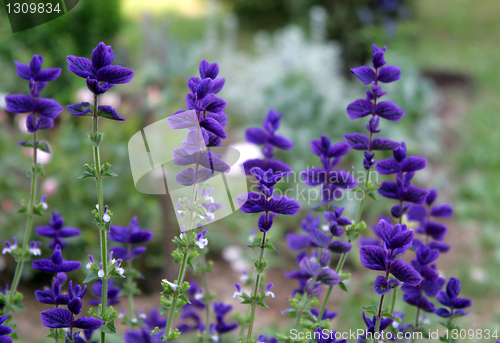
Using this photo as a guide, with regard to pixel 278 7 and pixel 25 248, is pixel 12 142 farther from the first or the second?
pixel 278 7

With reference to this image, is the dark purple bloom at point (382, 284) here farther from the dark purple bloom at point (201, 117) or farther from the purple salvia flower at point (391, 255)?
the dark purple bloom at point (201, 117)

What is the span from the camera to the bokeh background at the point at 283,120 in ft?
8.89

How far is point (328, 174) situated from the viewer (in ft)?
3.33

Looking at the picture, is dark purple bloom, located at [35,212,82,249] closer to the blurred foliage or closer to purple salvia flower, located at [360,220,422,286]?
purple salvia flower, located at [360,220,422,286]

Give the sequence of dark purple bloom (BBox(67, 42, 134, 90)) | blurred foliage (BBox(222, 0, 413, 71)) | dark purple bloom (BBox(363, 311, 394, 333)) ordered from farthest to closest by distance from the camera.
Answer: blurred foliage (BBox(222, 0, 413, 71)), dark purple bloom (BBox(363, 311, 394, 333)), dark purple bloom (BBox(67, 42, 134, 90))

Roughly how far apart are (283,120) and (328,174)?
3371 mm

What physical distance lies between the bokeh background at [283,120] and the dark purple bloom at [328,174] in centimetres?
31

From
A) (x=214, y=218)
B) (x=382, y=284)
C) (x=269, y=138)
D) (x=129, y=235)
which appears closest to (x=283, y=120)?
(x=269, y=138)

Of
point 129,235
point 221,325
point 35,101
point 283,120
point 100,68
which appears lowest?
point 283,120

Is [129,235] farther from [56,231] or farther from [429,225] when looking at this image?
[429,225]

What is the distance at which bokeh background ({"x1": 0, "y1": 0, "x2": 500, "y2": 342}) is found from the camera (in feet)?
8.89

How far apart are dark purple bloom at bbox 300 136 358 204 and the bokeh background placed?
0.31m

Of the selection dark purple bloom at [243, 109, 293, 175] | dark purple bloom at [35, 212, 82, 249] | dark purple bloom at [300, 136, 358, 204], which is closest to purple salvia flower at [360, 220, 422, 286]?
dark purple bloom at [300, 136, 358, 204]

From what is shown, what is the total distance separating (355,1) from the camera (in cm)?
702
